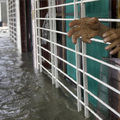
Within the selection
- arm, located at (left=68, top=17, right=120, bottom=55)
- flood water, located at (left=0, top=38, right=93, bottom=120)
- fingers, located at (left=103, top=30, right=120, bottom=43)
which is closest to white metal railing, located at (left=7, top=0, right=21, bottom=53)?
flood water, located at (left=0, top=38, right=93, bottom=120)

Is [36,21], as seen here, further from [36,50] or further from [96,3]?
[96,3]

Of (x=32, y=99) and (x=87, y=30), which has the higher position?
(x=87, y=30)

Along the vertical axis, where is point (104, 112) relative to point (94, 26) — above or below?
below

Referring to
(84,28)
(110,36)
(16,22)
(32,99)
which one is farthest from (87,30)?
(16,22)

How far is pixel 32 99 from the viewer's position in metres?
3.86

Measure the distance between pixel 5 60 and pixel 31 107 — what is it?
4016 mm

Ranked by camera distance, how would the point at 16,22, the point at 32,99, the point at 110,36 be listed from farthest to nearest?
the point at 16,22 → the point at 32,99 → the point at 110,36

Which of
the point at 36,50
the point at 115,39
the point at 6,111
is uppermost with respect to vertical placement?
the point at 115,39

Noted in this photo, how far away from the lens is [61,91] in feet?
13.8

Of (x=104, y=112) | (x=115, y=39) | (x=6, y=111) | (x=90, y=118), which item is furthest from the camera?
(x=6, y=111)

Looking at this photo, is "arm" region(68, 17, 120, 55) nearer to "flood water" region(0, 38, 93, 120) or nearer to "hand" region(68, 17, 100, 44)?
"hand" region(68, 17, 100, 44)

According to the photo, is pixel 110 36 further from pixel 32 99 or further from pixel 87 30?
pixel 32 99

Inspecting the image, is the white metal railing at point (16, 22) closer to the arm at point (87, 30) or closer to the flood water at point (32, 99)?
the flood water at point (32, 99)

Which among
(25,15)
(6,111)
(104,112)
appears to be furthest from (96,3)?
(25,15)
